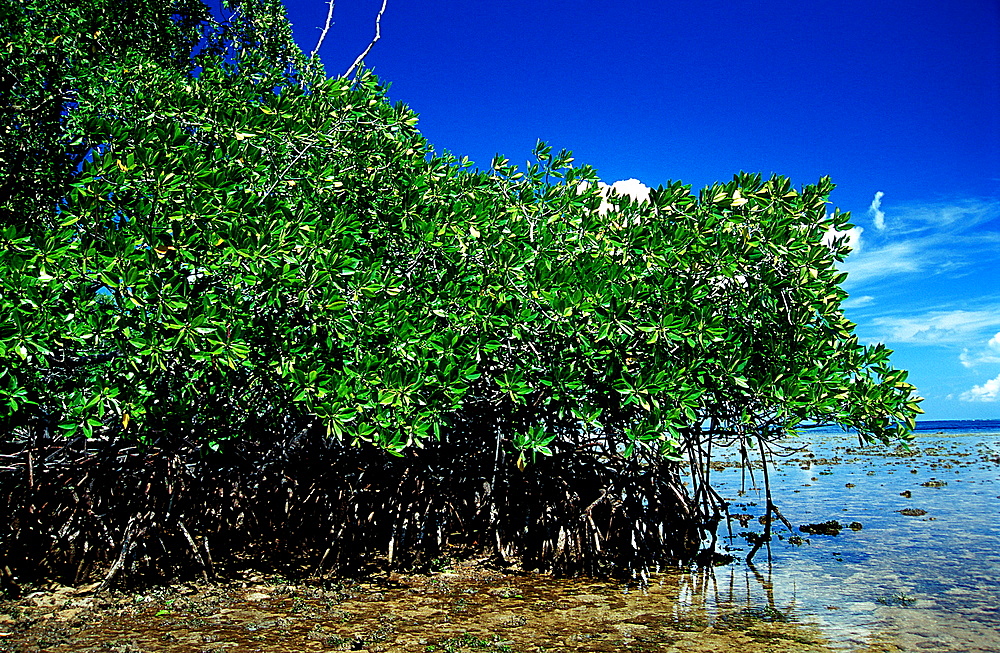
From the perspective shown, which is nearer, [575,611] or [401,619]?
[401,619]

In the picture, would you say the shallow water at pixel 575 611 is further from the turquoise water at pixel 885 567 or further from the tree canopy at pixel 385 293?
the tree canopy at pixel 385 293

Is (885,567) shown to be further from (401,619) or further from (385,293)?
(385,293)

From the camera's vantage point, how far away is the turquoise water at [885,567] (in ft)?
16.6

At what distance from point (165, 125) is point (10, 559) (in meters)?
3.49

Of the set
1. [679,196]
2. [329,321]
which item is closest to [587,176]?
[679,196]

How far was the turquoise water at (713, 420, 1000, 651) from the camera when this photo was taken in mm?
5062

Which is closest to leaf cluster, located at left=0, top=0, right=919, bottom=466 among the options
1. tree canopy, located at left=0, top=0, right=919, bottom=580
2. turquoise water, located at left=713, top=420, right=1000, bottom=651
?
tree canopy, located at left=0, top=0, right=919, bottom=580

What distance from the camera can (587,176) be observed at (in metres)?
6.40

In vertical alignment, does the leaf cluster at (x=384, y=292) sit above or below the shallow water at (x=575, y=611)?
above

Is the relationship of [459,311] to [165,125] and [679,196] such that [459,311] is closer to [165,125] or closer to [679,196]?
[679,196]

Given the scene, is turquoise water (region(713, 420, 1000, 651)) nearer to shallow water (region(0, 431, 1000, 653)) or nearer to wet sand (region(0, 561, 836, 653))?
shallow water (region(0, 431, 1000, 653))

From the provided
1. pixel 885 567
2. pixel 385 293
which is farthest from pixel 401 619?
pixel 885 567

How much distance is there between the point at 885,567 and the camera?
22.5ft

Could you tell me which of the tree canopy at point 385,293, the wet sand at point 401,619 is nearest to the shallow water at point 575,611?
the wet sand at point 401,619
